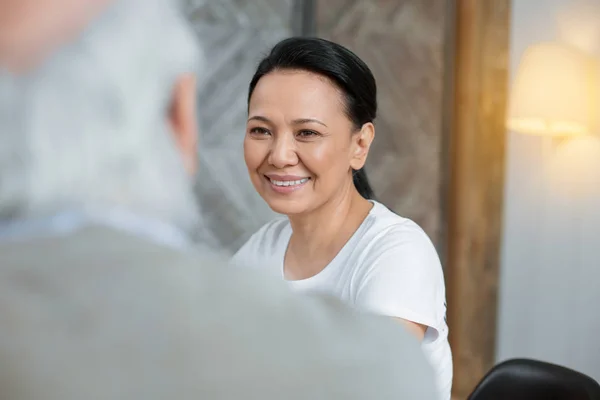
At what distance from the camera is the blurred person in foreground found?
11.6 inches

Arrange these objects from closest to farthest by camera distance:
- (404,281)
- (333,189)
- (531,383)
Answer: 1. (404,281)
2. (333,189)
3. (531,383)

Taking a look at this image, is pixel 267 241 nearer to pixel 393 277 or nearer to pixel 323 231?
pixel 323 231

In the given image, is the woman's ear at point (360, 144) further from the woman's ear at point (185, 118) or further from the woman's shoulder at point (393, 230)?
the woman's ear at point (185, 118)

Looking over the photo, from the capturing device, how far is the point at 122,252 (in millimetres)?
315

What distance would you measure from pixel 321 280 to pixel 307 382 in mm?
652

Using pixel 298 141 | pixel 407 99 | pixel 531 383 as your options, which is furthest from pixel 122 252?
pixel 407 99

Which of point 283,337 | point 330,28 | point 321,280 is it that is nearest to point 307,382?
point 283,337

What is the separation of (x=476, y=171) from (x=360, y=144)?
1686 millimetres

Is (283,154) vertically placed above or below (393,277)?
above

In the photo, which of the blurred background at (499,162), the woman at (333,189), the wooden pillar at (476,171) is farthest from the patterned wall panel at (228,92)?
the wooden pillar at (476,171)

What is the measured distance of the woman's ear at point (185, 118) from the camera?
33 centimetres

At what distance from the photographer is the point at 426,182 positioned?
266 centimetres

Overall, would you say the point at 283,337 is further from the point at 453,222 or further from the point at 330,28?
the point at 453,222

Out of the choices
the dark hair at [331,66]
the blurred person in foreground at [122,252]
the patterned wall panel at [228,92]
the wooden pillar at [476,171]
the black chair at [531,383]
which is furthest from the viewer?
the wooden pillar at [476,171]
